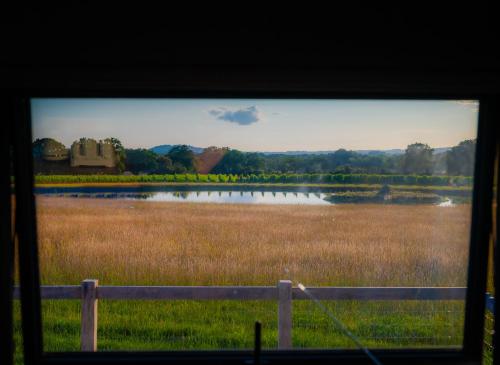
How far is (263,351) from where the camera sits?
2131 millimetres

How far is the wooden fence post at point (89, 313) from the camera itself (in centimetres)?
213

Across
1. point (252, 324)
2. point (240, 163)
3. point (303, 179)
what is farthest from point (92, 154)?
point (252, 324)

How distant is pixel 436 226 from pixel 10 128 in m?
1.88

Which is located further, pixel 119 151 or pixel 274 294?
pixel 274 294

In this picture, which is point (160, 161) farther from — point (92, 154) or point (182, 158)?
point (92, 154)

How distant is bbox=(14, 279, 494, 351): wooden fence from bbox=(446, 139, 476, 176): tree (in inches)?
21.4

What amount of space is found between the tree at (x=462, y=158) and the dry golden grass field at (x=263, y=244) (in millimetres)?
186

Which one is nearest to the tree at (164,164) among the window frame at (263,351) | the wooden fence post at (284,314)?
the window frame at (263,351)

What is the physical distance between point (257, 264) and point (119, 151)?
2.67 ft
